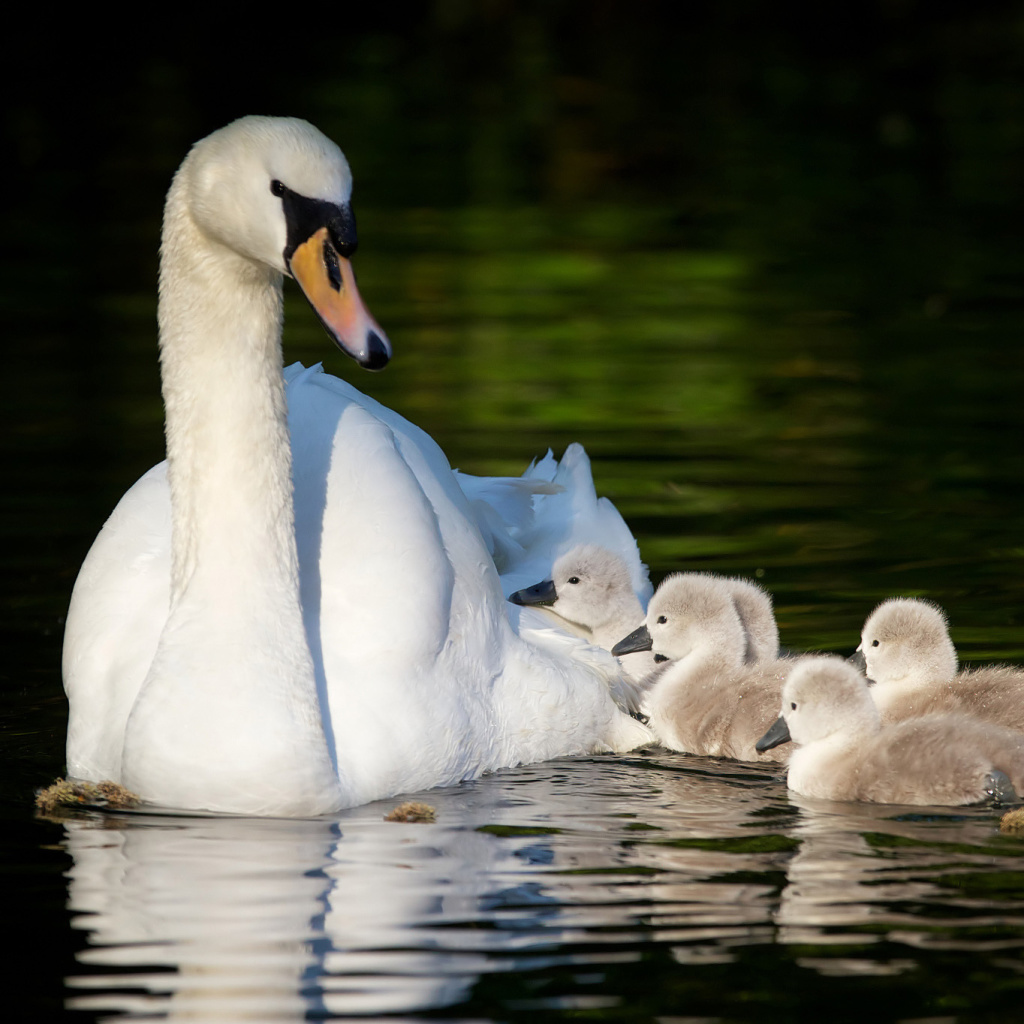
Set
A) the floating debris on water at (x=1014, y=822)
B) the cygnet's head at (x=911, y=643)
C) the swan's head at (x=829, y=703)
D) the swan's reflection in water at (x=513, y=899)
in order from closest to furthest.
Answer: the swan's reflection in water at (x=513, y=899), the floating debris on water at (x=1014, y=822), the swan's head at (x=829, y=703), the cygnet's head at (x=911, y=643)

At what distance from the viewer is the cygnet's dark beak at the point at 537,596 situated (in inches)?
330

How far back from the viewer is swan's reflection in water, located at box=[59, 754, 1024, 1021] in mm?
5121

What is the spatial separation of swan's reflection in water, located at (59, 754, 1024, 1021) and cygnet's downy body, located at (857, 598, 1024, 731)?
2.10ft

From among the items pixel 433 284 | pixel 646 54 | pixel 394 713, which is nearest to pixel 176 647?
pixel 394 713

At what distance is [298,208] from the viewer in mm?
6125

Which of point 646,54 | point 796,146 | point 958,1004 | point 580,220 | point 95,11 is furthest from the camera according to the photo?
point 95,11

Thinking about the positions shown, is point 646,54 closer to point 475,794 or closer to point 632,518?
point 632,518

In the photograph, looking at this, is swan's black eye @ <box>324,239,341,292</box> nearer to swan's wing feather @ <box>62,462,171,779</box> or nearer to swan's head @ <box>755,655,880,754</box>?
swan's wing feather @ <box>62,462,171,779</box>

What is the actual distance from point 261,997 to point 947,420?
8.34 metres

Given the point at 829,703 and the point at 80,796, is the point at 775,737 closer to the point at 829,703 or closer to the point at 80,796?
the point at 829,703

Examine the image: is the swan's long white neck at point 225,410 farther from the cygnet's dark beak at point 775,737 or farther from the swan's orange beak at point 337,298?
the cygnet's dark beak at point 775,737

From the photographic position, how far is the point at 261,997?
506 cm

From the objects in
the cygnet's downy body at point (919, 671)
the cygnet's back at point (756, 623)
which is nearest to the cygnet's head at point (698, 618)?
the cygnet's back at point (756, 623)

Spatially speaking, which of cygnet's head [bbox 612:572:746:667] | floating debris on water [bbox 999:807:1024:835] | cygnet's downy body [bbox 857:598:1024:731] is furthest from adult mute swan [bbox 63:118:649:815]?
floating debris on water [bbox 999:807:1024:835]
